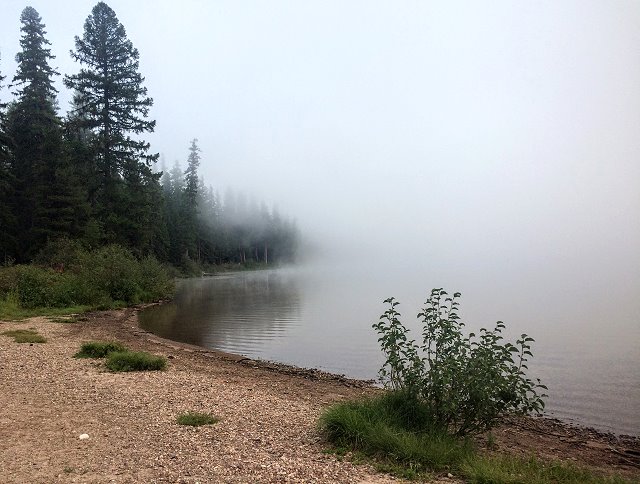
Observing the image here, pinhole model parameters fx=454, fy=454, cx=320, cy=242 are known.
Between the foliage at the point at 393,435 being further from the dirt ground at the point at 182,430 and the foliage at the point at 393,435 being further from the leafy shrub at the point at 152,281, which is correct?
the leafy shrub at the point at 152,281

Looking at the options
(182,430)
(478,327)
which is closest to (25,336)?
(182,430)

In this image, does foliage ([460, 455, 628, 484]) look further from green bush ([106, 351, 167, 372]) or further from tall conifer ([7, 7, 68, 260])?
tall conifer ([7, 7, 68, 260])

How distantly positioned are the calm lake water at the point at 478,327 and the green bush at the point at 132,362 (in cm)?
498

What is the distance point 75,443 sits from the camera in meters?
5.65

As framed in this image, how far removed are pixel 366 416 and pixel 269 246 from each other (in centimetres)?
11597

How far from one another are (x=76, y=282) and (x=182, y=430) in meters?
21.0

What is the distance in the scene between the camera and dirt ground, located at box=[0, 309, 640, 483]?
493 cm

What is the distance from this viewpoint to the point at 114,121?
1452 inches

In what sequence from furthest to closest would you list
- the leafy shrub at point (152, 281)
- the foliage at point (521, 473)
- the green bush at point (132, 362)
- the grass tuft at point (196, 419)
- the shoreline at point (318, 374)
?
1. the leafy shrub at point (152, 281)
2. the green bush at point (132, 362)
3. the shoreline at point (318, 374)
4. the grass tuft at point (196, 419)
5. the foliage at point (521, 473)

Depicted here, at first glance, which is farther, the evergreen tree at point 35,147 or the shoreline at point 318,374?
the evergreen tree at point 35,147

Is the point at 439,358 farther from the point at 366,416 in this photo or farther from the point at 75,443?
the point at 75,443

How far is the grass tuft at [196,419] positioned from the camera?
6469 millimetres

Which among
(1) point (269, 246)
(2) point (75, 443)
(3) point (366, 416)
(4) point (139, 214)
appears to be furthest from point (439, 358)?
(1) point (269, 246)

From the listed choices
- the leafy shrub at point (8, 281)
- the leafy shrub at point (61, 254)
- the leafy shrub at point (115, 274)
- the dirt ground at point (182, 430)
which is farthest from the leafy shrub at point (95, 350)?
the leafy shrub at point (61, 254)
